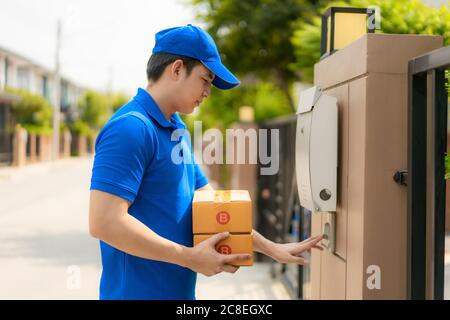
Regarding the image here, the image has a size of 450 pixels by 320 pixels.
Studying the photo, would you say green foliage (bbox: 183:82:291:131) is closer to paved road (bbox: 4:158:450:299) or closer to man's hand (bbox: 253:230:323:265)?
paved road (bbox: 4:158:450:299)

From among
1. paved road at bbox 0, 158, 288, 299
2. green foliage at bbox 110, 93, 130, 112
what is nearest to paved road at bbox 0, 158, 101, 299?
paved road at bbox 0, 158, 288, 299

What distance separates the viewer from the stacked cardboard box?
2168 mm

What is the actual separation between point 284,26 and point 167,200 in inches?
521

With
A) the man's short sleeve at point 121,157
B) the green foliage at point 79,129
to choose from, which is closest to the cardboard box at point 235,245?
the man's short sleeve at point 121,157

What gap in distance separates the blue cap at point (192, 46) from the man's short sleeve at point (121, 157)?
312mm

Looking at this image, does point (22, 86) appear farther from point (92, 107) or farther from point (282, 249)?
point (282, 249)

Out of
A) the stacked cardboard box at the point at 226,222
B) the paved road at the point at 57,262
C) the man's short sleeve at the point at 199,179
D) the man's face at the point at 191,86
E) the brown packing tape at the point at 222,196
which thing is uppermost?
the man's face at the point at 191,86

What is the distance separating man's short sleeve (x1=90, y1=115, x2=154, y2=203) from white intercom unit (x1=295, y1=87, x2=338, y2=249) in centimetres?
80

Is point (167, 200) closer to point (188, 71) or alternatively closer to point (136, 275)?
point (136, 275)

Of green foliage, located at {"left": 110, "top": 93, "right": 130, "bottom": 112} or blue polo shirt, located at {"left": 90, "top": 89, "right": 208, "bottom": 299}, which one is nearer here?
blue polo shirt, located at {"left": 90, "top": 89, "right": 208, "bottom": 299}

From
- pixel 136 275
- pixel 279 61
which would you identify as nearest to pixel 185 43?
pixel 136 275

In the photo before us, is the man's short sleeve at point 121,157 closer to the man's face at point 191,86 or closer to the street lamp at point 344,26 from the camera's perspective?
the man's face at point 191,86

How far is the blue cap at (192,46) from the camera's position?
2207 millimetres

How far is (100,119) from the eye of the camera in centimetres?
5900
